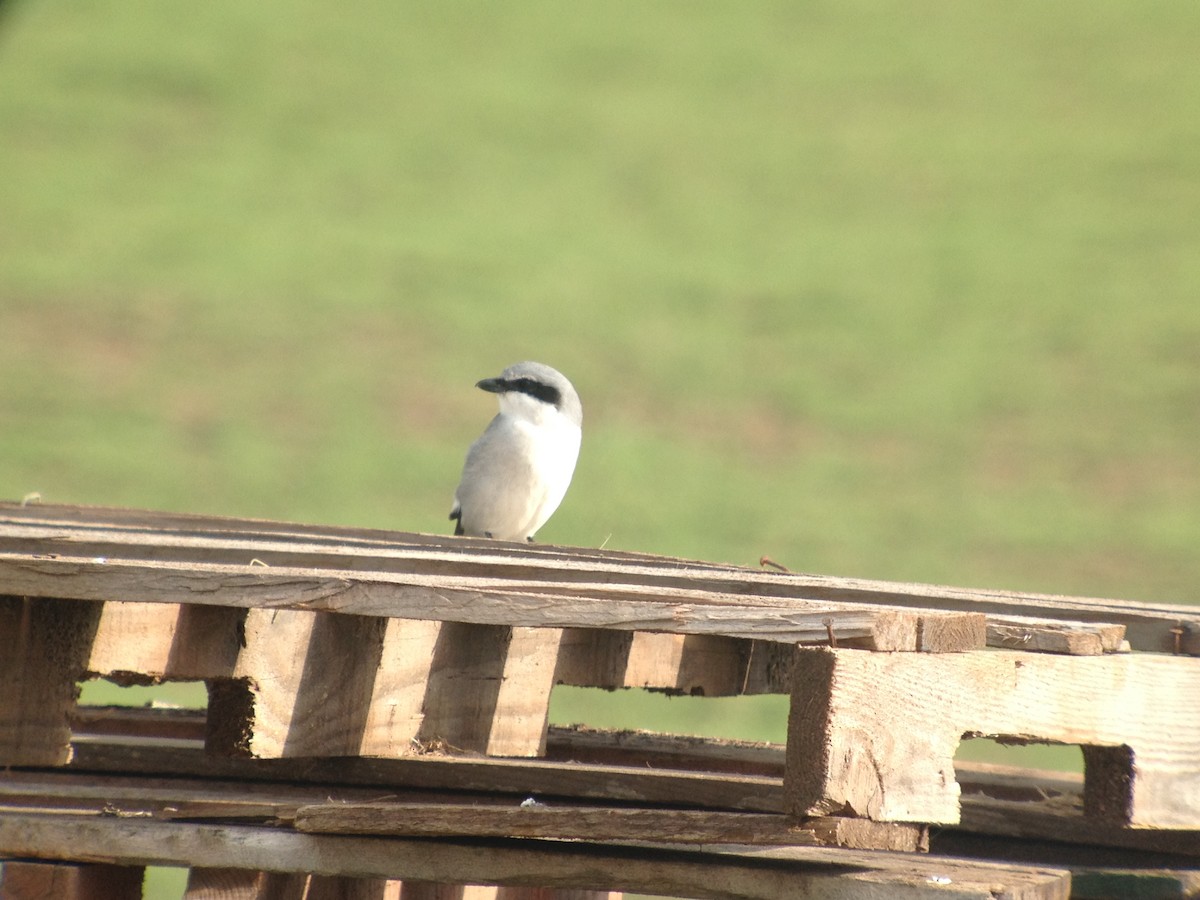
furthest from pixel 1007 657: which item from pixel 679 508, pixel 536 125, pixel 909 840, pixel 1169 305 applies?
pixel 536 125

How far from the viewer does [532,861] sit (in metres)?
3.49

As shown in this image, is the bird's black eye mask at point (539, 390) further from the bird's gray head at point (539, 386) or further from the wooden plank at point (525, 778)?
the wooden plank at point (525, 778)

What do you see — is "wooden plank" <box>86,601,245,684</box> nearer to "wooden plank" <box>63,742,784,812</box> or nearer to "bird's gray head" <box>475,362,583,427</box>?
"wooden plank" <box>63,742,784,812</box>

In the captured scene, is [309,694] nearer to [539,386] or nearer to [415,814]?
[415,814]

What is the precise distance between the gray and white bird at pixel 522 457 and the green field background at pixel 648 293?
5.50 m

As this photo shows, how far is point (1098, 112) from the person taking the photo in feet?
99.6

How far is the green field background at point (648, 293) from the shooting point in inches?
760

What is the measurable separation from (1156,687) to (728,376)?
19.3 metres

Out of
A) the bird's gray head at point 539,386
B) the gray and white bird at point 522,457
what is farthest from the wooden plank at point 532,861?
the bird's gray head at point 539,386

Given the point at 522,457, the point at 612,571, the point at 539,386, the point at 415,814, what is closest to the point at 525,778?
the point at 612,571

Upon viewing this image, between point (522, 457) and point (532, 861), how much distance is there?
4.41m

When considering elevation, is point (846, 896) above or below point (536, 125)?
below

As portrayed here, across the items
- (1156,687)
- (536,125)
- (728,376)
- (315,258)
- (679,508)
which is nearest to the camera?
(1156,687)

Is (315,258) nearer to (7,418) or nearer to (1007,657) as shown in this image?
(7,418)
